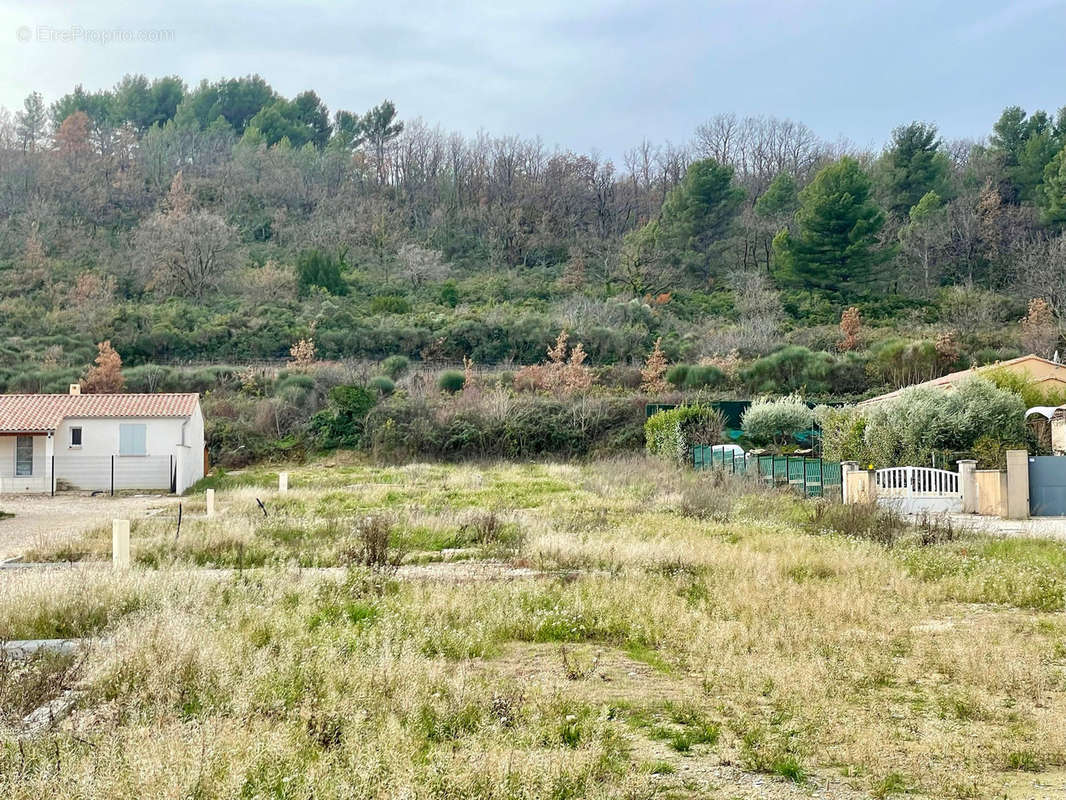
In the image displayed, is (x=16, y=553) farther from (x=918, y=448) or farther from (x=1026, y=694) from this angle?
(x=918, y=448)

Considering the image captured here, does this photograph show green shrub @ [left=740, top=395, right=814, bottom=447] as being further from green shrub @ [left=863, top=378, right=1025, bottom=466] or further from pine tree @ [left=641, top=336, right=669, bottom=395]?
pine tree @ [left=641, top=336, right=669, bottom=395]

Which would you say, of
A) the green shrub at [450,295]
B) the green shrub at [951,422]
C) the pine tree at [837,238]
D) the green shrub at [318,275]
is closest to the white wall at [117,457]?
the green shrub at [951,422]

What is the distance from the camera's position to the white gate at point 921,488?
1961cm

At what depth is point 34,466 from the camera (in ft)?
99.2

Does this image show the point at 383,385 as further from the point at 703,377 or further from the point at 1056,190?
the point at 1056,190

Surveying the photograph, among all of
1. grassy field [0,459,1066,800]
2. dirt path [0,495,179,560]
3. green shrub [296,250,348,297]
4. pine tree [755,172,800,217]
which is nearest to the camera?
grassy field [0,459,1066,800]

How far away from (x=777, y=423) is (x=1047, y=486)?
40.4ft

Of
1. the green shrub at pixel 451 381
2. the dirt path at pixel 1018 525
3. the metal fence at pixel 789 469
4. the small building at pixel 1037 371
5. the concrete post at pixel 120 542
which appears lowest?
the dirt path at pixel 1018 525

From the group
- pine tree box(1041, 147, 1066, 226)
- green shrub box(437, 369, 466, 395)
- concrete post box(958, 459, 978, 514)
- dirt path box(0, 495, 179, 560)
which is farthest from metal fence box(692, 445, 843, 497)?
pine tree box(1041, 147, 1066, 226)

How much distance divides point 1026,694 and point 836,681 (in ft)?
4.00

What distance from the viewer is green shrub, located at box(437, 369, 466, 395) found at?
135ft

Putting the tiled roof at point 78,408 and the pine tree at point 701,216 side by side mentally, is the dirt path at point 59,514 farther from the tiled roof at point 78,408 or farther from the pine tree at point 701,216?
the pine tree at point 701,216

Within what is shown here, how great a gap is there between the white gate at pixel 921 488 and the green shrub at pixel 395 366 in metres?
26.6

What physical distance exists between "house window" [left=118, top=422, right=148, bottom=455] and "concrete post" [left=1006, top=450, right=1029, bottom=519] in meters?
25.2
